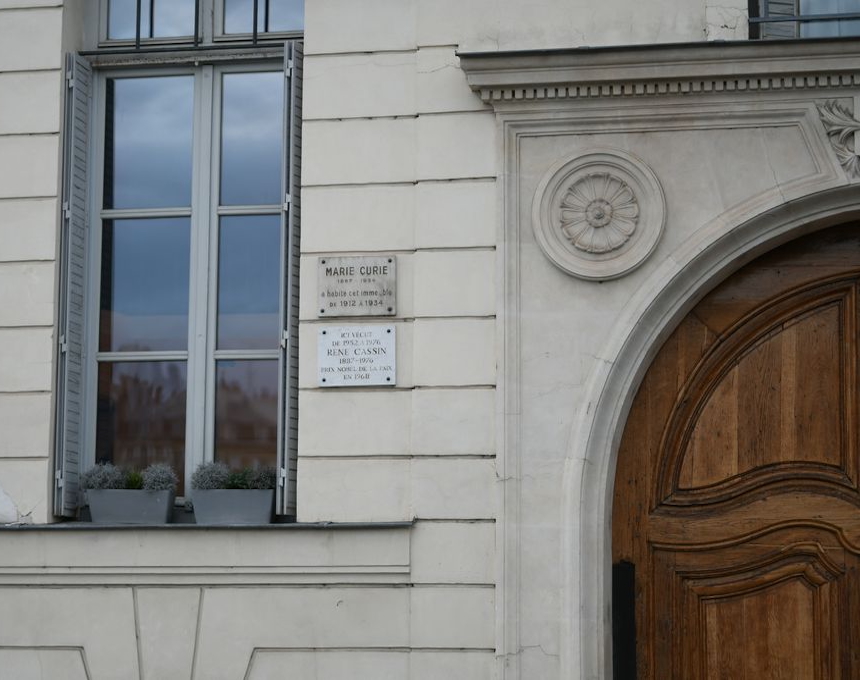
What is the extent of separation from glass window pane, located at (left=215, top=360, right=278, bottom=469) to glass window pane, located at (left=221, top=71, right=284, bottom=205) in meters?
0.76

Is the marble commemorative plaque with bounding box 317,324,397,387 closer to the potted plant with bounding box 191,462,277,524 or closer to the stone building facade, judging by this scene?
the stone building facade

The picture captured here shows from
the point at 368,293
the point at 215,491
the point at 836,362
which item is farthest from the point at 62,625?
the point at 836,362

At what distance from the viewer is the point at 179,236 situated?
606 centimetres

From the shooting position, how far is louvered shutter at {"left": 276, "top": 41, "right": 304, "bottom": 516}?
5637 millimetres

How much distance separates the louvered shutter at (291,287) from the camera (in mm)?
5637

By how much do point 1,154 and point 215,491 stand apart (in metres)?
1.78

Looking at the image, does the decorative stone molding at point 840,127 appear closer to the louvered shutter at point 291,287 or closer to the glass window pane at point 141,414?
the louvered shutter at point 291,287

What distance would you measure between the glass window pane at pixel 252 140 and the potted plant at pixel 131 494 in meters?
1.27

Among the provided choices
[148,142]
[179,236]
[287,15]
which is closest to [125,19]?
[148,142]

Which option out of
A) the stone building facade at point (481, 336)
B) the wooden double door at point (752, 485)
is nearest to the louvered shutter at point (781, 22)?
the stone building facade at point (481, 336)

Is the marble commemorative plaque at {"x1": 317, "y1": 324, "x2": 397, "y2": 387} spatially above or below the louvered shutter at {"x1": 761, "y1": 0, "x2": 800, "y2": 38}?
below

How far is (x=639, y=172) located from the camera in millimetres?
5461

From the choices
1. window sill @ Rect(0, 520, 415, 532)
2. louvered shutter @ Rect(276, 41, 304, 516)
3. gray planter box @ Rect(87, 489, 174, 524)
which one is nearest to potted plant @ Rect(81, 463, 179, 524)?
gray planter box @ Rect(87, 489, 174, 524)

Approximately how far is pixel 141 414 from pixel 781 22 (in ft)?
10.6
